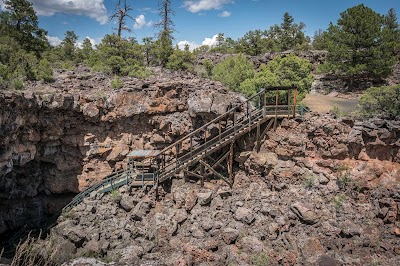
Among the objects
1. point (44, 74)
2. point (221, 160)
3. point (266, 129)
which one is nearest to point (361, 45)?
point (266, 129)

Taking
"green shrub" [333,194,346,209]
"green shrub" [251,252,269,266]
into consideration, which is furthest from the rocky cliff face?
"green shrub" [251,252,269,266]

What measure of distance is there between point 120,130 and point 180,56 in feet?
38.1

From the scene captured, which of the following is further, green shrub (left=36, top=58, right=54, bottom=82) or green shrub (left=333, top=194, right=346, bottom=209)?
green shrub (left=36, top=58, right=54, bottom=82)

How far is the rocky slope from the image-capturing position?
1373 centimetres

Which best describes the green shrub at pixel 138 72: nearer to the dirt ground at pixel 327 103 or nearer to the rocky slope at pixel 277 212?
the rocky slope at pixel 277 212

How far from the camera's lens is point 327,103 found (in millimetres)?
24516

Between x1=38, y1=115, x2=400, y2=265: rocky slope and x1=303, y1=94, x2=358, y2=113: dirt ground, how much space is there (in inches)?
236

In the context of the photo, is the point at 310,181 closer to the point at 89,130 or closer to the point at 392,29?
the point at 89,130

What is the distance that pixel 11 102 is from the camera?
53.0ft

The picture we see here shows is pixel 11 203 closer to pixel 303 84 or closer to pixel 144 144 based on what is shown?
pixel 144 144

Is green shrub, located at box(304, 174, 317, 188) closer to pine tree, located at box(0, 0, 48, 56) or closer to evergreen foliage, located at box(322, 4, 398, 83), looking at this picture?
evergreen foliage, located at box(322, 4, 398, 83)

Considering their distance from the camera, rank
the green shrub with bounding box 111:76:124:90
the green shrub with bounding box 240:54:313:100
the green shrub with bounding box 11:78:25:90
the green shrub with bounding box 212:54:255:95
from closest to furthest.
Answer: the green shrub with bounding box 11:78:25:90 → the green shrub with bounding box 111:76:124:90 → the green shrub with bounding box 240:54:313:100 → the green shrub with bounding box 212:54:255:95

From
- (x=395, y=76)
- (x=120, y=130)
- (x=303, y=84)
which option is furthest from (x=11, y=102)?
(x=395, y=76)

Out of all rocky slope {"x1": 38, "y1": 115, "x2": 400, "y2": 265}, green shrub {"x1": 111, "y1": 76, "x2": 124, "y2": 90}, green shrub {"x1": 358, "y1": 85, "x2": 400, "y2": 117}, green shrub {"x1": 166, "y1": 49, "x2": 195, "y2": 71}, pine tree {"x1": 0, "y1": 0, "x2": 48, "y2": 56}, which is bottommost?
rocky slope {"x1": 38, "y1": 115, "x2": 400, "y2": 265}
